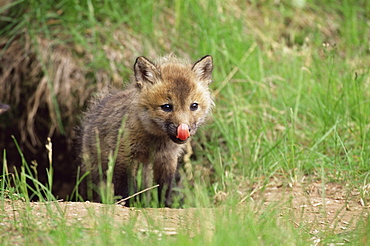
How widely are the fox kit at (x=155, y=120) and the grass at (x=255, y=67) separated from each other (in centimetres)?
43

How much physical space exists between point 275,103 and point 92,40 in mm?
2721

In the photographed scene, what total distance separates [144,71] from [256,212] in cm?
207

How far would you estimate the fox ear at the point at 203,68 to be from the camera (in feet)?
17.0

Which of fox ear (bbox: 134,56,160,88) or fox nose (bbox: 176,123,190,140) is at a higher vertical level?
fox ear (bbox: 134,56,160,88)

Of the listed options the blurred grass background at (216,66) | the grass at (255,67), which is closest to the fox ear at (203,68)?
the grass at (255,67)

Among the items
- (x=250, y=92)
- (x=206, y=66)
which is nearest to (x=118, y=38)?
(x=250, y=92)

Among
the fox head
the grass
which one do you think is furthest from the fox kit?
the grass

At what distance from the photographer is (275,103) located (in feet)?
21.5

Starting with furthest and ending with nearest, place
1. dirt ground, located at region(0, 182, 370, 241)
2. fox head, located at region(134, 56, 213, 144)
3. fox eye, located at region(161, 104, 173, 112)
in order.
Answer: fox eye, located at region(161, 104, 173, 112) → fox head, located at region(134, 56, 213, 144) → dirt ground, located at region(0, 182, 370, 241)

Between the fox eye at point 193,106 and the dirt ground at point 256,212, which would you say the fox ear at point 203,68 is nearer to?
the fox eye at point 193,106

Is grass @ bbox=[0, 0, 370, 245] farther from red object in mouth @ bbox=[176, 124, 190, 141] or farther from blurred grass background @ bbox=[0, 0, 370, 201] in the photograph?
red object in mouth @ bbox=[176, 124, 190, 141]

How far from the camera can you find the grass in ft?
18.3

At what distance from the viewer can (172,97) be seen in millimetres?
4801

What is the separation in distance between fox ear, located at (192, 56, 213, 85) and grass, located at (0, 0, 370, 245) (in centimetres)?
89
